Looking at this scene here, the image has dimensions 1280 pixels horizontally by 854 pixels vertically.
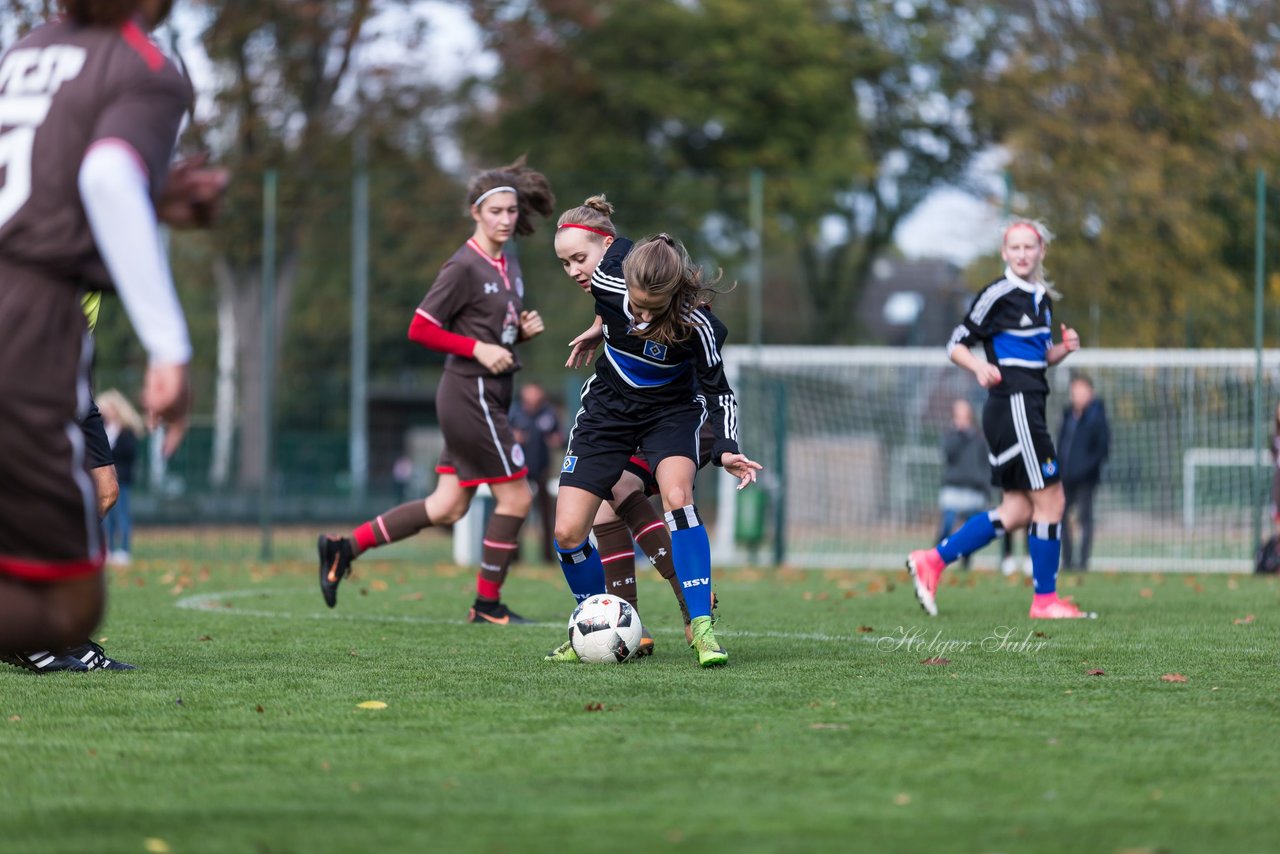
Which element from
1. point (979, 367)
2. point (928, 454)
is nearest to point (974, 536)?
point (979, 367)

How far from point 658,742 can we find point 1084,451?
11.6 metres

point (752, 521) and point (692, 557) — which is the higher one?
point (692, 557)

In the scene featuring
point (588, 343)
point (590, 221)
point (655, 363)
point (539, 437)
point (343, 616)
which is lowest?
point (343, 616)

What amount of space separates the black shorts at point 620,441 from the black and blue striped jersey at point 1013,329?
8.95 ft

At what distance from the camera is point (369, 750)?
4.69m

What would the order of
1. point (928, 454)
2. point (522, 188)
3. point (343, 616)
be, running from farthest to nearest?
point (928, 454) → point (343, 616) → point (522, 188)

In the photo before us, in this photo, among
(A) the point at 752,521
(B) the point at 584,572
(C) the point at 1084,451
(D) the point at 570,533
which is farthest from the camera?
(A) the point at 752,521

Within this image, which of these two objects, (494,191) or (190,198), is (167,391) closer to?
(190,198)

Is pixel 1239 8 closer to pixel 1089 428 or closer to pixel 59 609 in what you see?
pixel 1089 428

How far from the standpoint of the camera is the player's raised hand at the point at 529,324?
869 cm

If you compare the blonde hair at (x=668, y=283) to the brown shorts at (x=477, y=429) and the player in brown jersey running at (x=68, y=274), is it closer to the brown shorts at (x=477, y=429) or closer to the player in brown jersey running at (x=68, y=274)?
the brown shorts at (x=477, y=429)

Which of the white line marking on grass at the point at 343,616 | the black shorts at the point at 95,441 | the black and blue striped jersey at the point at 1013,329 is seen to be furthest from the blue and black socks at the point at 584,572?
the black and blue striped jersey at the point at 1013,329

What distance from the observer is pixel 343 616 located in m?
9.52

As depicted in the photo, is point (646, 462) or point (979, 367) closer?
point (646, 462)
